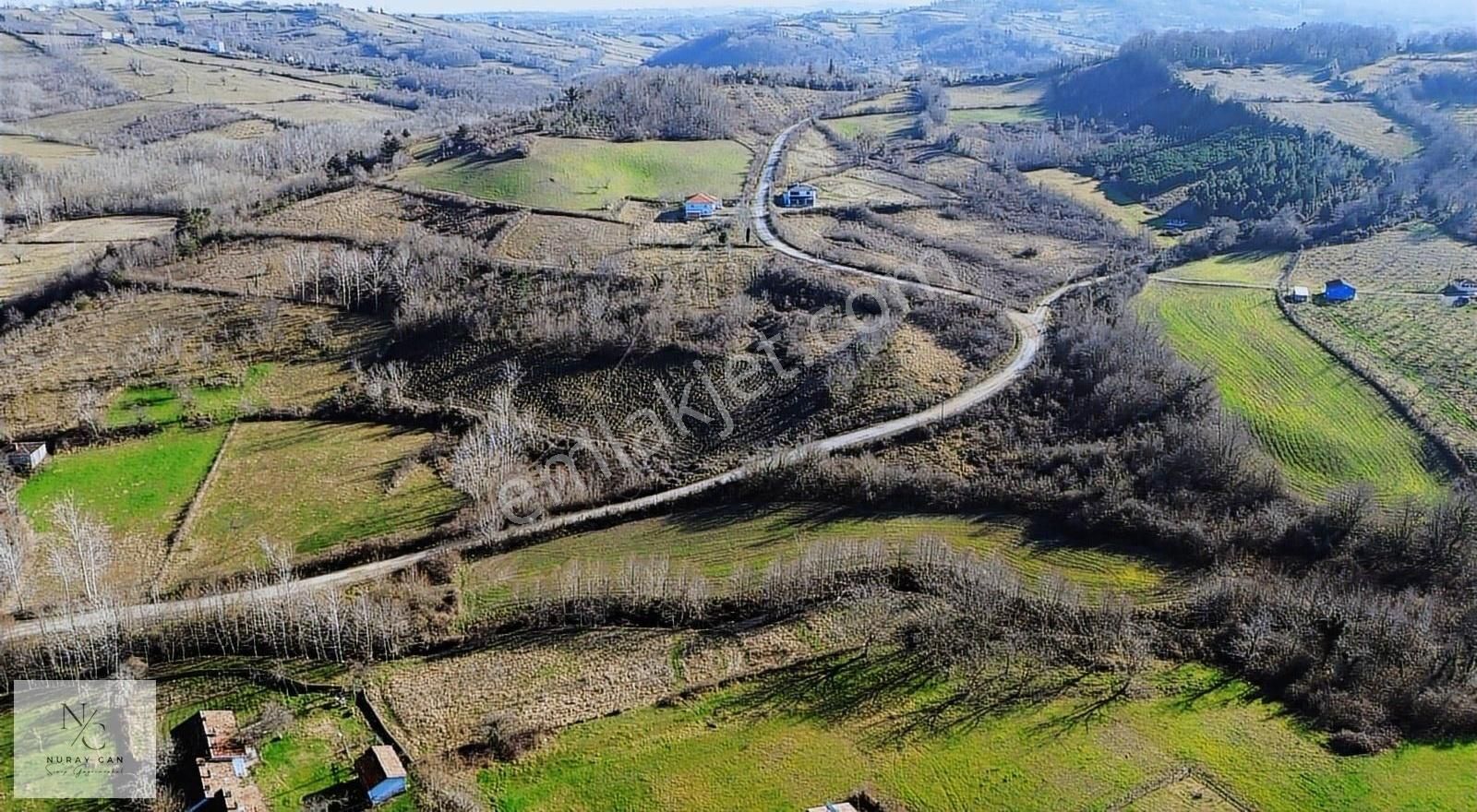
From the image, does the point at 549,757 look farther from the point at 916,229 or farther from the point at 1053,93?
the point at 1053,93

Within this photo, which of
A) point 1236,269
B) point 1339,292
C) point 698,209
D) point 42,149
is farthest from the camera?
point 42,149

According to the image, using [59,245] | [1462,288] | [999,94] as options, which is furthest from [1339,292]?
[59,245]

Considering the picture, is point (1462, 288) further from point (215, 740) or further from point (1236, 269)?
point (215, 740)

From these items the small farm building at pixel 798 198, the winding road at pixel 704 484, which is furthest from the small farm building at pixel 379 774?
the small farm building at pixel 798 198

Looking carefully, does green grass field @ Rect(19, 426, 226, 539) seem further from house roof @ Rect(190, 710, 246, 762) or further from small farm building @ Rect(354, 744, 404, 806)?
small farm building @ Rect(354, 744, 404, 806)

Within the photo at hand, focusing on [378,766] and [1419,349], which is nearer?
[378,766]
